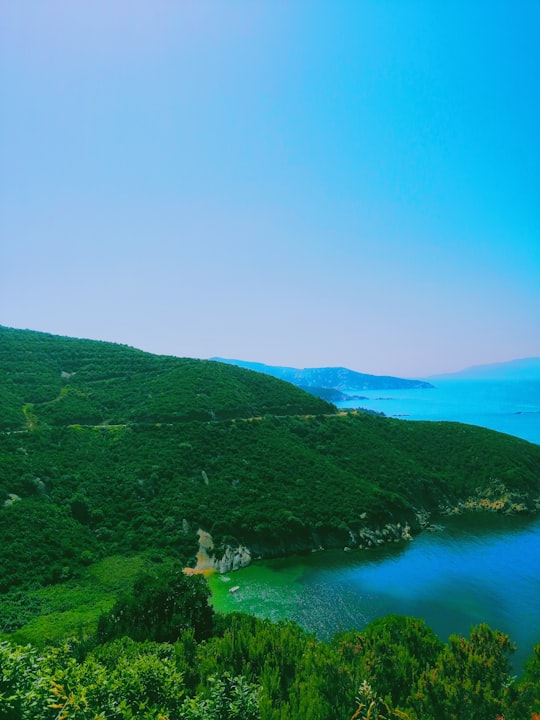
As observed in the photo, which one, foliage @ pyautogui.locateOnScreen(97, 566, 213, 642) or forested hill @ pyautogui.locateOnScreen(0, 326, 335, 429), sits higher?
forested hill @ pyautogui.locateOnScreen(0, 326, 335, 429)

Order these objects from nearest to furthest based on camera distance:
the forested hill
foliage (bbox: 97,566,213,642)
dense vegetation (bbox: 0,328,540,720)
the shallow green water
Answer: dense vegetation (bbox: 0,328,540,720) < foliage (bbox: 97,566,213,642) < the shallow green water < the forested hill

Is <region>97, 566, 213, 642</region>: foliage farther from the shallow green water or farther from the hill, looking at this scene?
the hill

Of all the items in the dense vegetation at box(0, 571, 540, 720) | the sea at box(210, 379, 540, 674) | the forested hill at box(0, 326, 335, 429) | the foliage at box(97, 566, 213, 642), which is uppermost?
the forested hill at box(0, 326, 335, 429)

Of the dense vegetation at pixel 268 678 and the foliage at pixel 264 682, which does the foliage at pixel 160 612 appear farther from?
the foliage at pixel 264 682

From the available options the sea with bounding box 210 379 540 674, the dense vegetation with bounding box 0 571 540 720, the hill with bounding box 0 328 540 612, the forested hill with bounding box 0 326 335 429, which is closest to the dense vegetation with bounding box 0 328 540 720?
the dense vegetation with bounding box 0 571 540 720

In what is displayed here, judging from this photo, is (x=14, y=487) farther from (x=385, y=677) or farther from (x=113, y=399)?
(x=385, y=677)

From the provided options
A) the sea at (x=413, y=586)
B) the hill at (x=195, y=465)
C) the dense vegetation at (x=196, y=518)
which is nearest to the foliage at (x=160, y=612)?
the dense vegetation at (x=196, y=518)
